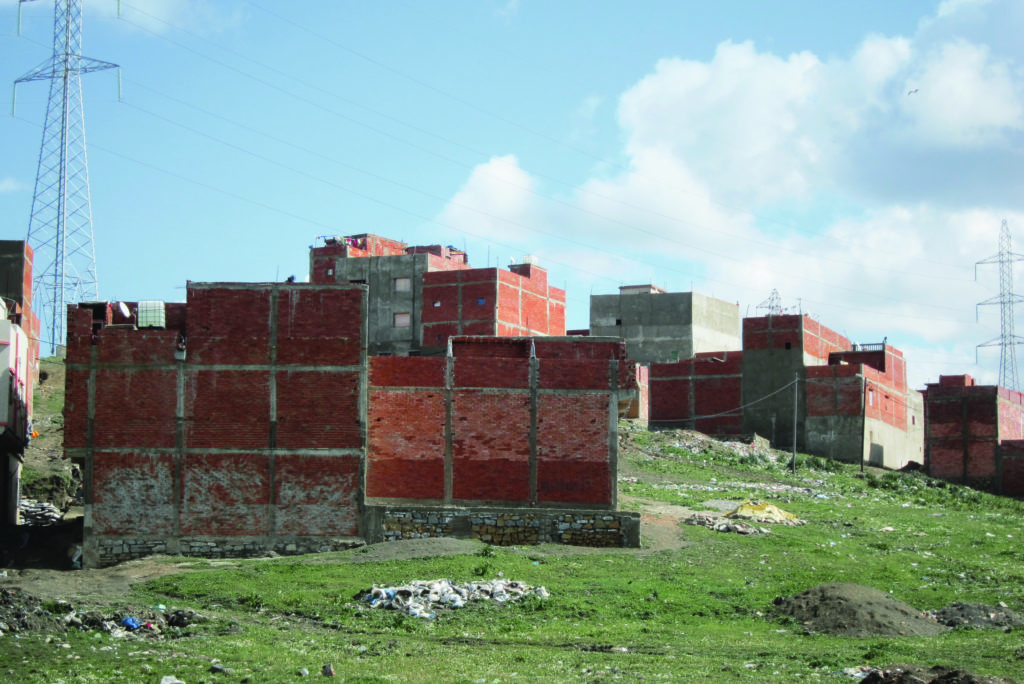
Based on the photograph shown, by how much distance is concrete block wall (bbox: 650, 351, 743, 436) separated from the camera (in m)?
74.8

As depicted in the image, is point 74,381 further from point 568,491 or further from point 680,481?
point 680,481

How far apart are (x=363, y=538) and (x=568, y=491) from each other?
21.4 feet

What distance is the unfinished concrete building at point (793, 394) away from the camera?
7081cm

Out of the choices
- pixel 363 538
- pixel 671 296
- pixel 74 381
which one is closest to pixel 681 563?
pixel 363 538

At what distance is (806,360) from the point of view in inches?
2913

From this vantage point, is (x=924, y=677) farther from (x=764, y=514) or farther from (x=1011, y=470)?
(x=1011, y=470)

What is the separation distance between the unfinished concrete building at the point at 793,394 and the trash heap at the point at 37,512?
4189 centimetres

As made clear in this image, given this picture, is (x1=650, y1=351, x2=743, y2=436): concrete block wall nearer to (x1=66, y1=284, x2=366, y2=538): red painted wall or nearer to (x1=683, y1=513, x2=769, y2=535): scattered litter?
(x1=683, y1=513, x2=769, y2=535): scattered litter

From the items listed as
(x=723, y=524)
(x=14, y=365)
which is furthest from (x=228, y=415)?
(x=723, y=524)

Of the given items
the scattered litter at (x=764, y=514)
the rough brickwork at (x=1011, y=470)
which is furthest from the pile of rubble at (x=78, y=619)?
the rough brickwork at (x=1011, y=470)

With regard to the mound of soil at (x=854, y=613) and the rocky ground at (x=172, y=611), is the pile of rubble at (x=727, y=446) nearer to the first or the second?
the rocky ground at (x=172, y=611)

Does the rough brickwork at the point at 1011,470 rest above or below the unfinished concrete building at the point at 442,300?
below

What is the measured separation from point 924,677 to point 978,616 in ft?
33.3

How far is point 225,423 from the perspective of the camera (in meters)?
34.9
